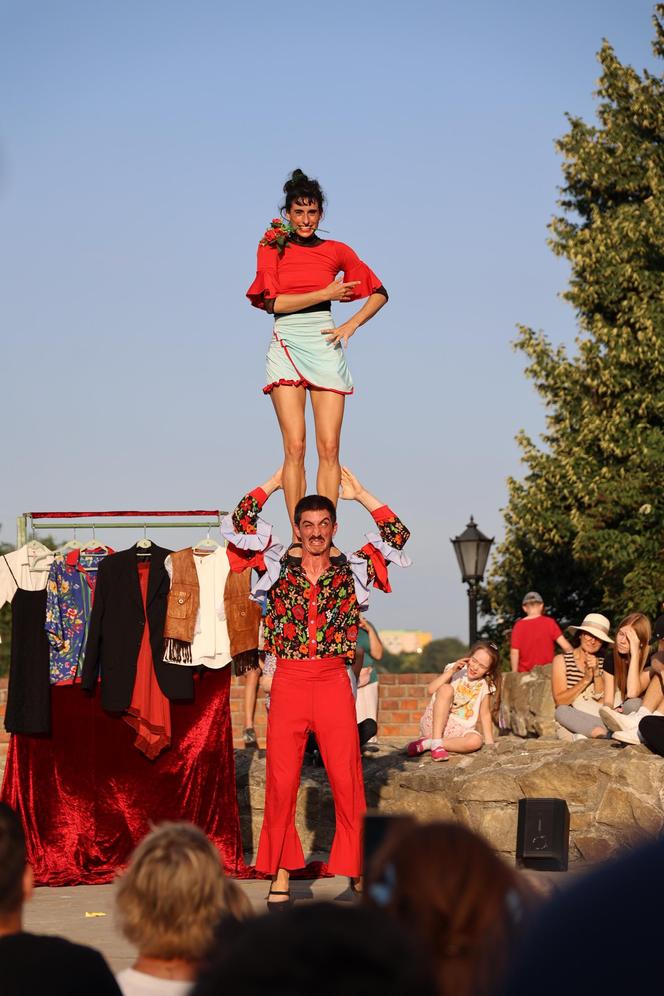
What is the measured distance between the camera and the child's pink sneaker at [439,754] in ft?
32.2

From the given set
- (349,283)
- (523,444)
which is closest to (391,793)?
(349,283)

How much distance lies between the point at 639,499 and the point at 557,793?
12.9m

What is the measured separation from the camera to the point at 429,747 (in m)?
9.99

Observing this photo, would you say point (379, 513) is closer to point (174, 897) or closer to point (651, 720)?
point (651, 720)

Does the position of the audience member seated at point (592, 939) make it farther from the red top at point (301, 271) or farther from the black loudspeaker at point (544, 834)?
the red top at point (301, 271)

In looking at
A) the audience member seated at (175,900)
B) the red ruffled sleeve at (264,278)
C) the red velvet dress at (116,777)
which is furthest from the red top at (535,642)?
the audience member seated at (175,900)

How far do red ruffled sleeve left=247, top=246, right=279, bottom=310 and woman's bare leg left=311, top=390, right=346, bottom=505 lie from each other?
1.89 ft

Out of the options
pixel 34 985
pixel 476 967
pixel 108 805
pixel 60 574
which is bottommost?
pixel 108 805

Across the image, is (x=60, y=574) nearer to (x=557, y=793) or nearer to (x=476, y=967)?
(x=557, y=793)

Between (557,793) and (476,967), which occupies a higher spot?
(476,967)

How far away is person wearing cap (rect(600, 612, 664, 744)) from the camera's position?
350 inches

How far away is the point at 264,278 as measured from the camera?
7.75m

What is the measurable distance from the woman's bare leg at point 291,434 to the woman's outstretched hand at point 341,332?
32 cm

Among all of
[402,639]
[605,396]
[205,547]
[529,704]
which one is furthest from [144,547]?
[402,639]
